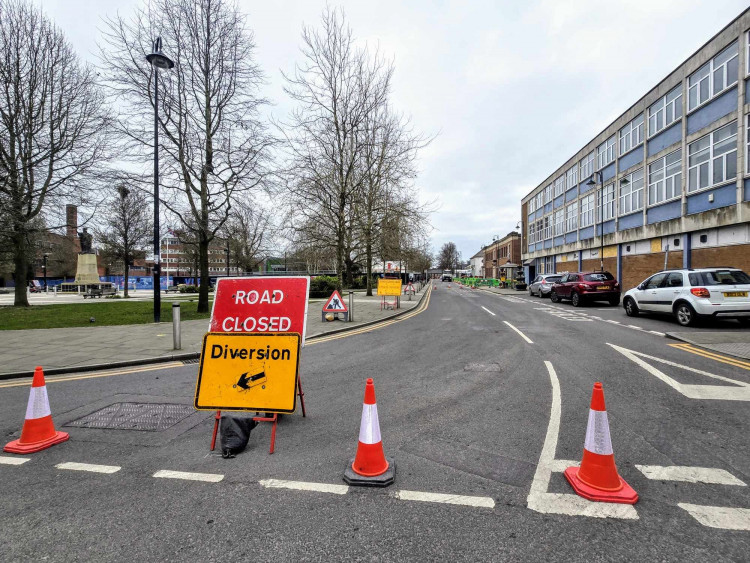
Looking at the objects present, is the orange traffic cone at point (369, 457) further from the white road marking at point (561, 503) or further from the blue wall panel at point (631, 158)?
the blue wall panel at point (631, 158)

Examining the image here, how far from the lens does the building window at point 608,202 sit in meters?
28.9

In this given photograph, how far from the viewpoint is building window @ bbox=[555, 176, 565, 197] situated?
40.7 metres

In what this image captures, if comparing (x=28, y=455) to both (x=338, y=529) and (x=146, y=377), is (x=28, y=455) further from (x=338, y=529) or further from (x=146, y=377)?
(x=338, y=529)

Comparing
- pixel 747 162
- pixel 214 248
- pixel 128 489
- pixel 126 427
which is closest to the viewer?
pixel 128 489

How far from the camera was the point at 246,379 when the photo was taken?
12.9ft

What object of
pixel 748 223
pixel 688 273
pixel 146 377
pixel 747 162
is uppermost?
pixel 747 162

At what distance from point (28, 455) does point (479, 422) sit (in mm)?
4552

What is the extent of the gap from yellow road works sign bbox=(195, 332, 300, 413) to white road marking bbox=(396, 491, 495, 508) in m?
1.49

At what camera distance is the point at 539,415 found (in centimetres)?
426

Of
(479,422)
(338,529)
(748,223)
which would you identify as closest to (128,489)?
(338,529)

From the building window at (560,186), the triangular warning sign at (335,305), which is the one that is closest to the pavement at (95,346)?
the triangular warning sign at (335,305)

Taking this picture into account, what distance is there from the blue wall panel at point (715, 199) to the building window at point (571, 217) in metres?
16.6

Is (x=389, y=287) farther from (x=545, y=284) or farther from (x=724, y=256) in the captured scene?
(x=724, y=256)

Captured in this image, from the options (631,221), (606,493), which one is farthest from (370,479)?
(631,221)
